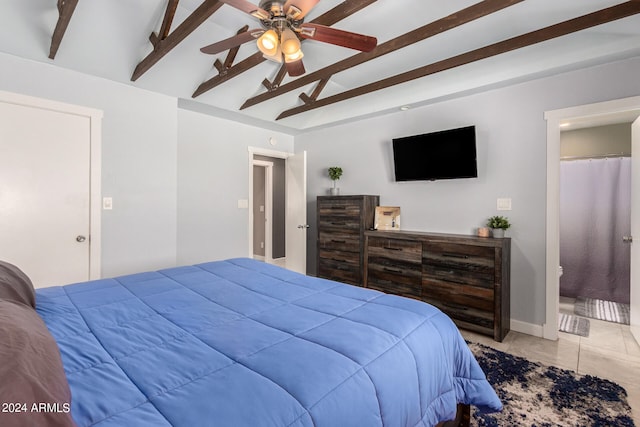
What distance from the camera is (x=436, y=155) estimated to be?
3.41 meters

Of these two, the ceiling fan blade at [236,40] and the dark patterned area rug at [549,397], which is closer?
the dark patterned area rug at [549,397]

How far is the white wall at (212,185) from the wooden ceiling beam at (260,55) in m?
0.66

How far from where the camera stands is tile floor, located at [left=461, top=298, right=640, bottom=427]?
2238mm

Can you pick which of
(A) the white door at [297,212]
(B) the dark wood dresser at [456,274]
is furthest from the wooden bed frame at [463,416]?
(A) the white door at [297,212]

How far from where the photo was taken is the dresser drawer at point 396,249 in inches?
129

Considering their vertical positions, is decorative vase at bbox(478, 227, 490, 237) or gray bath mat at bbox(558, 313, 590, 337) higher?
decorative vase at bbox(478, 227, 490, 237)

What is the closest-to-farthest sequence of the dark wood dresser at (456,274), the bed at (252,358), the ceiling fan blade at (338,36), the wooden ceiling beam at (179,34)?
1. the bed at (252,358)
2. the ceiling fan blade at (338,36)
3. the wooden ceiling beam at (179,34)
4. the dark wood dresser at (456,274)

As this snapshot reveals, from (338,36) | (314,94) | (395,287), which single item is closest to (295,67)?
(338,36)

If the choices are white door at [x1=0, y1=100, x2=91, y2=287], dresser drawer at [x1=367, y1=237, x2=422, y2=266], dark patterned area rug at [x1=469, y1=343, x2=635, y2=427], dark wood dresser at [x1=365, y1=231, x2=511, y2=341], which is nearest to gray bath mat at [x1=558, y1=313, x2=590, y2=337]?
dark wood dresser at [x1=365, y1=231, x2=511, y2=341]

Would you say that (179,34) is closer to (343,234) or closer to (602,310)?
(343,234)

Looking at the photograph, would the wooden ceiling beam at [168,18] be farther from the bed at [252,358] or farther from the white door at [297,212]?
the white door at [297,212]

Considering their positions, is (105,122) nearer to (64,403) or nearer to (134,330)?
(134,330)

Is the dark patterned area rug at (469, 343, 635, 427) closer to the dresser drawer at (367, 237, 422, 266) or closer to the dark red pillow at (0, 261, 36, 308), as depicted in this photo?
the dresser drawer at (367, 237, 422, 266)

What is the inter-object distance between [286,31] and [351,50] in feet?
3.91
